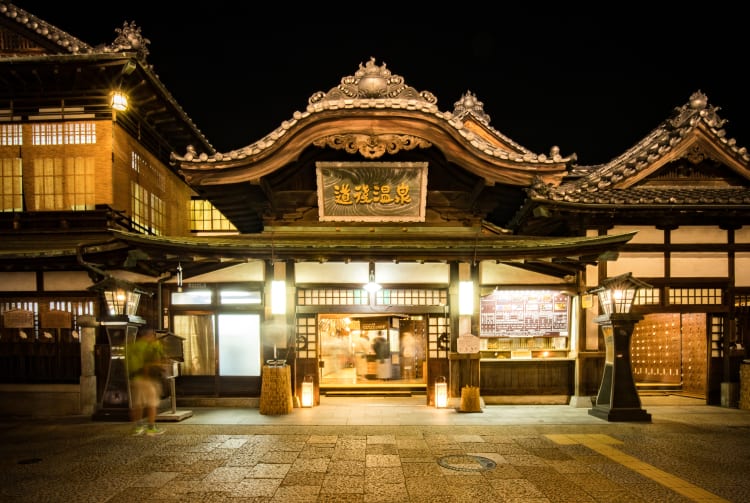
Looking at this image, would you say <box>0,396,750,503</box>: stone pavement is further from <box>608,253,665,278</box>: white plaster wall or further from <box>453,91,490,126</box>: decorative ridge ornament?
<box>453,91,490,126</box>: decorative ridge ornament

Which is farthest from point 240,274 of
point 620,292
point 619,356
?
point 619,356

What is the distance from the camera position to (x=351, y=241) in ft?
42.4

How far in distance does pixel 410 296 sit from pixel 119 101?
11096 millimetres

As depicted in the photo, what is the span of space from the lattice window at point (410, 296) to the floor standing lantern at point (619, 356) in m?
4.42

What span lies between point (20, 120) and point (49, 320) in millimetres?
6907

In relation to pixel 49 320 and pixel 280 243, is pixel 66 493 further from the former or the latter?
pixel 49 320

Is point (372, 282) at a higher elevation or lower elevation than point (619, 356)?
higher

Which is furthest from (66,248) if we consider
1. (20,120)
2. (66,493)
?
(66,493)

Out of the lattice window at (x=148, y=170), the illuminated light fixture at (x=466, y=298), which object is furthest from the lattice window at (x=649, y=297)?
the lattice window at (x=148, y=170)

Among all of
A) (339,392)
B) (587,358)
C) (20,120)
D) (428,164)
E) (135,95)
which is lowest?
(339,392)

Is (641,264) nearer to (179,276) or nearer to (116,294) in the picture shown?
(179,276)

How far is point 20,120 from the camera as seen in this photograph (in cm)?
1524

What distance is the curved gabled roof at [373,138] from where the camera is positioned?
41.6ft

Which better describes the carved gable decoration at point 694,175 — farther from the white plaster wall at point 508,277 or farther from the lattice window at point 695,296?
the white plaster wall at point 508,277
